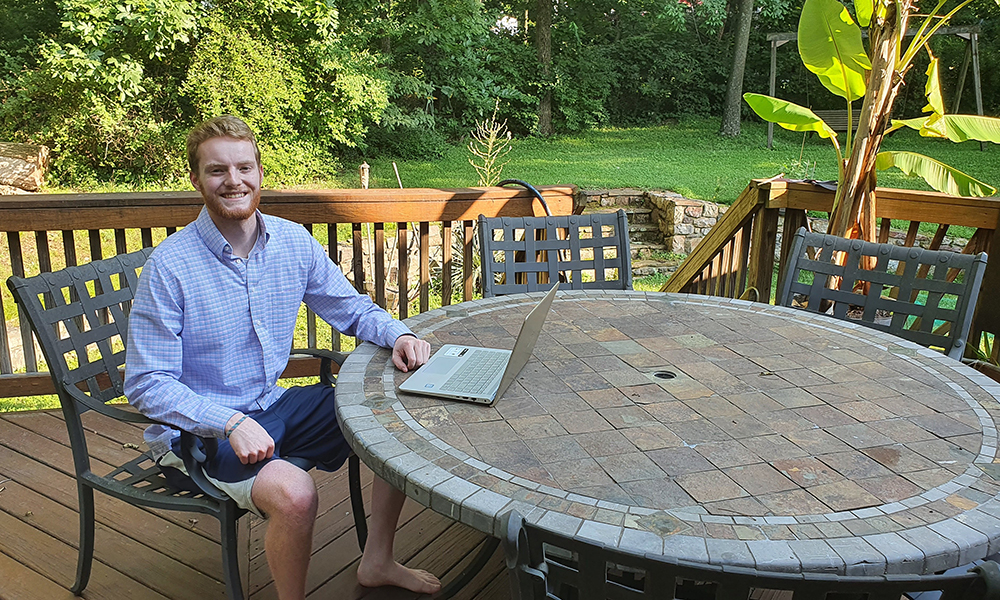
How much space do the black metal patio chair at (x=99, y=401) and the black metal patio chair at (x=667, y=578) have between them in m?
1.04

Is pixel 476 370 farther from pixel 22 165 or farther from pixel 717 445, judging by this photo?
pixel 22 165

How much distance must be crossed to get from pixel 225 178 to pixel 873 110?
282 cm

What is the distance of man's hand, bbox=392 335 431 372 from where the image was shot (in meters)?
1.76

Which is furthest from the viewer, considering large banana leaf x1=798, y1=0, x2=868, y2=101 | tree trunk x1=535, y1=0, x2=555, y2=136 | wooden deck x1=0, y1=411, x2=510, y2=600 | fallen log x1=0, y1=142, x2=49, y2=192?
tree trunk x1=535, y1=0, x2=555, y2=136

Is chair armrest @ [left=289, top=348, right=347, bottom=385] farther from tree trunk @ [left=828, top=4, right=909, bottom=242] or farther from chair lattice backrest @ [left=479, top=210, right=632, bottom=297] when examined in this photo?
tree trunk @ [left=828, top=4, right=909, bottom=242]

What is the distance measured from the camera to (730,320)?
2213 millimetres

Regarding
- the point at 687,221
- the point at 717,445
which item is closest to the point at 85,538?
the point at 717,445

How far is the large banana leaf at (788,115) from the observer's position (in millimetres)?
3525

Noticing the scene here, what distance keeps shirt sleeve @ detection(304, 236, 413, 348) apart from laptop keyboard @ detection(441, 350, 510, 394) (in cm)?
34

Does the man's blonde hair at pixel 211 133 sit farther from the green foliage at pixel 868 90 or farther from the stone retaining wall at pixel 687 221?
the stone retaining wall at pixel 687 221

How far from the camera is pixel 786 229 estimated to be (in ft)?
11.6

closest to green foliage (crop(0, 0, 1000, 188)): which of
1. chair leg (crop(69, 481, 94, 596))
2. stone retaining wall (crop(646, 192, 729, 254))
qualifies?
stone retaining wall (crop(646, 192, 729, 254))

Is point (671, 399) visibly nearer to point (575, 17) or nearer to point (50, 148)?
point (50, 148)

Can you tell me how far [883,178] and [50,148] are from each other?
1092 centimetres
